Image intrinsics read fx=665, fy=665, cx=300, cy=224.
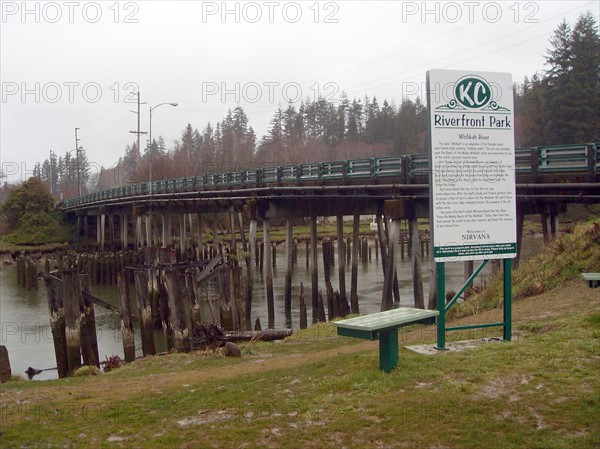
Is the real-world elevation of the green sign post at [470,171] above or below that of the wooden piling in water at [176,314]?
above

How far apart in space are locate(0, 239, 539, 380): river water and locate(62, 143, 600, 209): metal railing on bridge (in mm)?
4972

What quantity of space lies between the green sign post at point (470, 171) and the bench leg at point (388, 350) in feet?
4.32

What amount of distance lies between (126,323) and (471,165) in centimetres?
1114

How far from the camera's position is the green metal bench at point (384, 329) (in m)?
7.36

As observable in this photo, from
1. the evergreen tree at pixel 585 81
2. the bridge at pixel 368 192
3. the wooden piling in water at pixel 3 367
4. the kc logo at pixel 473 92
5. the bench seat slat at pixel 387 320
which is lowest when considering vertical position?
the wooden piling in water at pixel 3 367

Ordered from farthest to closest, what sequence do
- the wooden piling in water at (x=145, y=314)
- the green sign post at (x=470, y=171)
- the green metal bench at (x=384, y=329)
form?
the wooden piling in water at (x=145, y=314) < the green sign post at (x=470, y=171) < the green metal bench at (x=384, y=329)

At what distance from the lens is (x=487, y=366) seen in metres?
7.81

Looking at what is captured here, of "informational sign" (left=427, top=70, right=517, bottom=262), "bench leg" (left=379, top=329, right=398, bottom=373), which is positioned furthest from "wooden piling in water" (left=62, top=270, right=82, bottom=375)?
"bench leg" (left=379, top=329, right=398, bottom=373)

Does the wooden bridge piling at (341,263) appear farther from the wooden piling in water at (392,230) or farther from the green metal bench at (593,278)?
the green metal bench at (593,278)

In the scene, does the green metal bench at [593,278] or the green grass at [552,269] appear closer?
the green metal bench at [593,278]

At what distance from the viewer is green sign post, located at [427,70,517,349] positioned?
9094mm

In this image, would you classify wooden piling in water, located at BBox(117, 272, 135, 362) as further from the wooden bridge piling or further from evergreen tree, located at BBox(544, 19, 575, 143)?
evergreen tree, located at BBox(544, 19, 575, 143)

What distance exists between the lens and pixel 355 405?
6.89 m

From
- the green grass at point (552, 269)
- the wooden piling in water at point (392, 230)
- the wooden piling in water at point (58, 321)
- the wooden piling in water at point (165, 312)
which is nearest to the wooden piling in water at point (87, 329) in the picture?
the wooden piling in water at point (58, 321)
